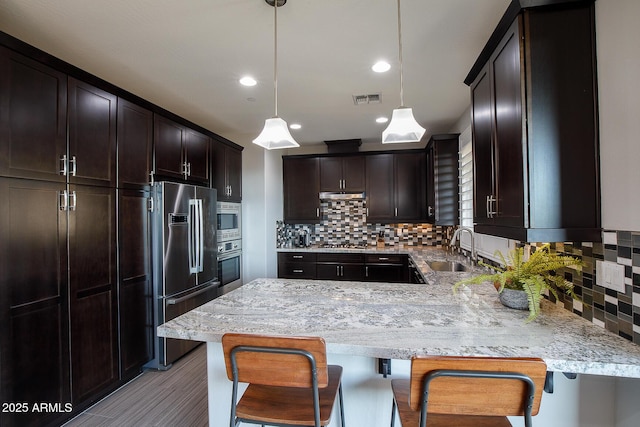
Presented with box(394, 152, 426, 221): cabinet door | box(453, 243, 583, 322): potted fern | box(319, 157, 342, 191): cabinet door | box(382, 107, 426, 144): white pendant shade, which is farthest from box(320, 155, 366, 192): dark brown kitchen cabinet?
box(453, 243, 583, 322): potted fern

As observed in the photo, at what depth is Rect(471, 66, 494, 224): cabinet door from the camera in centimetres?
179

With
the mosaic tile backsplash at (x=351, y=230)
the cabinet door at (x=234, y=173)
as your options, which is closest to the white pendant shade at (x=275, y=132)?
the cabinet door at (x=234, y=173)

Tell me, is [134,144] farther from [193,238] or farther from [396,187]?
[396,187]

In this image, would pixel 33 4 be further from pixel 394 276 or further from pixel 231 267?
pixel 394 276

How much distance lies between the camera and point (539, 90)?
4.52 ft

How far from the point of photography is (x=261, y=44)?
2084 millimetres

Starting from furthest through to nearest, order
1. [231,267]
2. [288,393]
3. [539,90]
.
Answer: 1. [231,267]
2. [539,90]
3. [288,393]

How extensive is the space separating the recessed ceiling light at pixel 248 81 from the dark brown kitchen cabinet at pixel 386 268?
2796 millimetres

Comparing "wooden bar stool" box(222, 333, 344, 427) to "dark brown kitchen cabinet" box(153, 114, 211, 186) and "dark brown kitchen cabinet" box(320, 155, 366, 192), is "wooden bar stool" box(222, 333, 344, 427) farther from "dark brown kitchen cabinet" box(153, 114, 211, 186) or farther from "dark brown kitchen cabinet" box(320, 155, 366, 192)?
"dark brown kitchen cabinet" box(320, 155, 366, 192)

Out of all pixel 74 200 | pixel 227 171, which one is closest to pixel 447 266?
pixel 227 171

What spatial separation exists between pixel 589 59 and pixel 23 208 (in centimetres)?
306

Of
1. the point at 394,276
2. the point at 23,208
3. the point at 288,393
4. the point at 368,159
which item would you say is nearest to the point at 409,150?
the point at 368,159

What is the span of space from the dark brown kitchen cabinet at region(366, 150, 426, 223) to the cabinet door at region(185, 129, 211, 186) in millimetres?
2381

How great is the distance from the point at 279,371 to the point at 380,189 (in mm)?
3869
